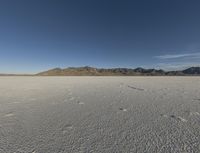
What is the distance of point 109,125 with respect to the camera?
3121 mm

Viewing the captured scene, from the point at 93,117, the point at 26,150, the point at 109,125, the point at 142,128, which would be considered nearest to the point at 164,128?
the point at 142,128

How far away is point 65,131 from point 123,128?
3.66 feet

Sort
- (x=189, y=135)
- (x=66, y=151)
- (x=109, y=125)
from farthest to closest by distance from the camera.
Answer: (x=109, y=125)
(x=189, y=135)
(x=66, y=151)

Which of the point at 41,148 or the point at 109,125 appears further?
the point at 109,125

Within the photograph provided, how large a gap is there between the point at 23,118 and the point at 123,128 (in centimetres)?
237

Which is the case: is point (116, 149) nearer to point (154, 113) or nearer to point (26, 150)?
point (26, 150)

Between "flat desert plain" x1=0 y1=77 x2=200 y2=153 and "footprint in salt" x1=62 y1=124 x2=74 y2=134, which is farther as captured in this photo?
"footprint in salt" x1=62 y1=124 x2=74 y2=134

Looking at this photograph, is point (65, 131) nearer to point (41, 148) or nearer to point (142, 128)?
point (41, 148)

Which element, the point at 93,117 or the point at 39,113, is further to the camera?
the point at 39,113

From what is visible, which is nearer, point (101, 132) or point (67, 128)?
point (101, 132)

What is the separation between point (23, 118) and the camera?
3568mm

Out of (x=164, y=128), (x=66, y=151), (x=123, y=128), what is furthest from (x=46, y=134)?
(x=164, y=128)

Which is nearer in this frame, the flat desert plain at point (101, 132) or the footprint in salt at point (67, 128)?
the flat desert plain at point (101, 132)

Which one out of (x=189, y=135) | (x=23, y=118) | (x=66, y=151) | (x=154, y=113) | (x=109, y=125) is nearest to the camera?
(x=66, y=151)
